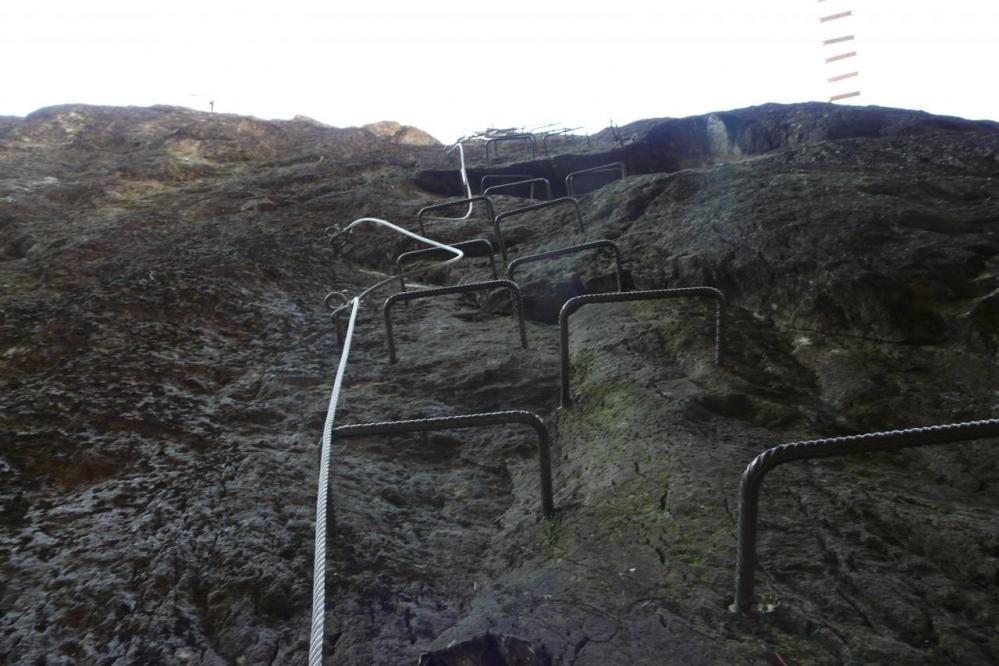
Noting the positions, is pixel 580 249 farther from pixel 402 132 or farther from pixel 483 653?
pixel 402 132

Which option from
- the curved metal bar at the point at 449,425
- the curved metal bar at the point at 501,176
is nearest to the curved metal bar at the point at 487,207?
the curved metal bar at the point at 501,176

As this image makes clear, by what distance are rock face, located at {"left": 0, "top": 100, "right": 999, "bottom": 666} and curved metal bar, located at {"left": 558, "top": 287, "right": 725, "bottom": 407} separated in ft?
0.54

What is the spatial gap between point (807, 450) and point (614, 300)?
1.87m

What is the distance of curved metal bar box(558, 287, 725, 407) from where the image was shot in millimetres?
3432

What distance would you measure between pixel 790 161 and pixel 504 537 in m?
4.81

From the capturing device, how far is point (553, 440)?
11.5 feet

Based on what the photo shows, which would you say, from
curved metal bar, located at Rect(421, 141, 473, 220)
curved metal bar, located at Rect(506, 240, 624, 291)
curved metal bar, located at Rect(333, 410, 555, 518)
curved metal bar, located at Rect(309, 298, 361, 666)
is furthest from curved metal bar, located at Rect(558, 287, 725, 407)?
curved metal bar, located at Rect(421, 141, 473, 220)

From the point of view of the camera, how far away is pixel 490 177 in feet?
36.3

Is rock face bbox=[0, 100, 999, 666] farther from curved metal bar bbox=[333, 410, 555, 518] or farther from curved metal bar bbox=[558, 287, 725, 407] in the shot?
curved metal bar bbox=[333, 410, 555, 518]

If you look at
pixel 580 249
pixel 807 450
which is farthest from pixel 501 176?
pixel 807 450

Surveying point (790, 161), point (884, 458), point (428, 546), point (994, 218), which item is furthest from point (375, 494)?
point (790, 161)

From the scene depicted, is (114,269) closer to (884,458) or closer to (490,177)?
(884,458)

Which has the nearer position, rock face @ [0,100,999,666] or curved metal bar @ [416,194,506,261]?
rock face @ [0,100,999,666]

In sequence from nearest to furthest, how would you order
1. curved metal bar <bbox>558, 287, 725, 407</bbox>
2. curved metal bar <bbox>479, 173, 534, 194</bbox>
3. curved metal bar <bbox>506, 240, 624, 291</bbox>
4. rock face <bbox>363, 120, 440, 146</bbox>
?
1. curved metal bar <bbox>558, 287, 725, 407</bbox>
2. curved metal bar <bbox>506, 240, 624, 291</bbox>
3. curved metal bar <bbox>479, 173, 534, 194</bbox>
4. rock face <bbox>363, 120, 440, 146</bbox>
